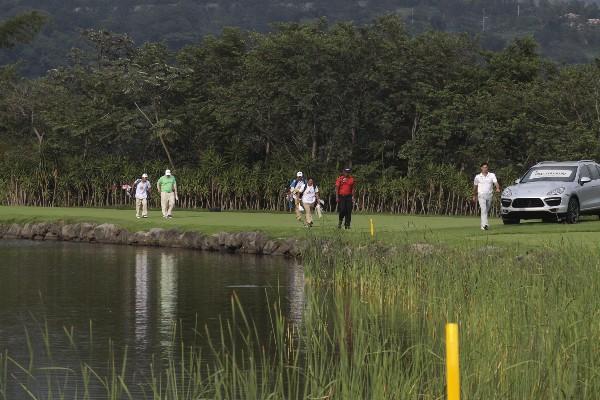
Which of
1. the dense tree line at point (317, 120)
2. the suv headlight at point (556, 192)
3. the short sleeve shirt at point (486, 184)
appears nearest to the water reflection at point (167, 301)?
the short sleeve shirt at point (486, 184)

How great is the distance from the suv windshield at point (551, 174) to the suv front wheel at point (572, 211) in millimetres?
720

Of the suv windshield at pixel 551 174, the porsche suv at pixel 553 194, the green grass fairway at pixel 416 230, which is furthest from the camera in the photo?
the suv windshield at pixel 551 174

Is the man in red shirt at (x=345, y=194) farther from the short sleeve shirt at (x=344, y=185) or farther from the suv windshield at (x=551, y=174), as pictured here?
the suv windshield at (x=551, y=174)

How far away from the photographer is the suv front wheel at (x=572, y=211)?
36.4 meters

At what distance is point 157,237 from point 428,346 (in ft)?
99.6

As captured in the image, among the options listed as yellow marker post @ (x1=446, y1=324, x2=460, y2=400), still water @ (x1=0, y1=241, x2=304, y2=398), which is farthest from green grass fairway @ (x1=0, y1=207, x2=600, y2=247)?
yellow marker post @ (x1=446, y1=324, x2=460, y2=400)

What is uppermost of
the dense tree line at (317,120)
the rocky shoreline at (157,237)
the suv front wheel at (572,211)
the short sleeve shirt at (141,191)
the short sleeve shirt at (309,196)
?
the dense tree line at (317,120)

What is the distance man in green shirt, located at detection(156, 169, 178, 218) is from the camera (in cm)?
4697

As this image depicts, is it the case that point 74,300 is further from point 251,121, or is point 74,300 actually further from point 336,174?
point 251,121

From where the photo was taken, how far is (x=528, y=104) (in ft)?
226

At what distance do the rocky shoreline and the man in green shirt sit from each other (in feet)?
9.05

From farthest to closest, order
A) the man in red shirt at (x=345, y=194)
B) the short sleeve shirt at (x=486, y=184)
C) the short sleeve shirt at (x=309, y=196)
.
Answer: the short sleeve shirt at (x=309, y=196) → the man in red shirt at (x=345, y=194) → the short sleeve shirt at (x=486, y=184)

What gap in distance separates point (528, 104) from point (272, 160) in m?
16.4

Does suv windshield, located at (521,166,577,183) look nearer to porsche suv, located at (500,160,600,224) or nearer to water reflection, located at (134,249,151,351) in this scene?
porsche suv, located at (500,160,600,224)
